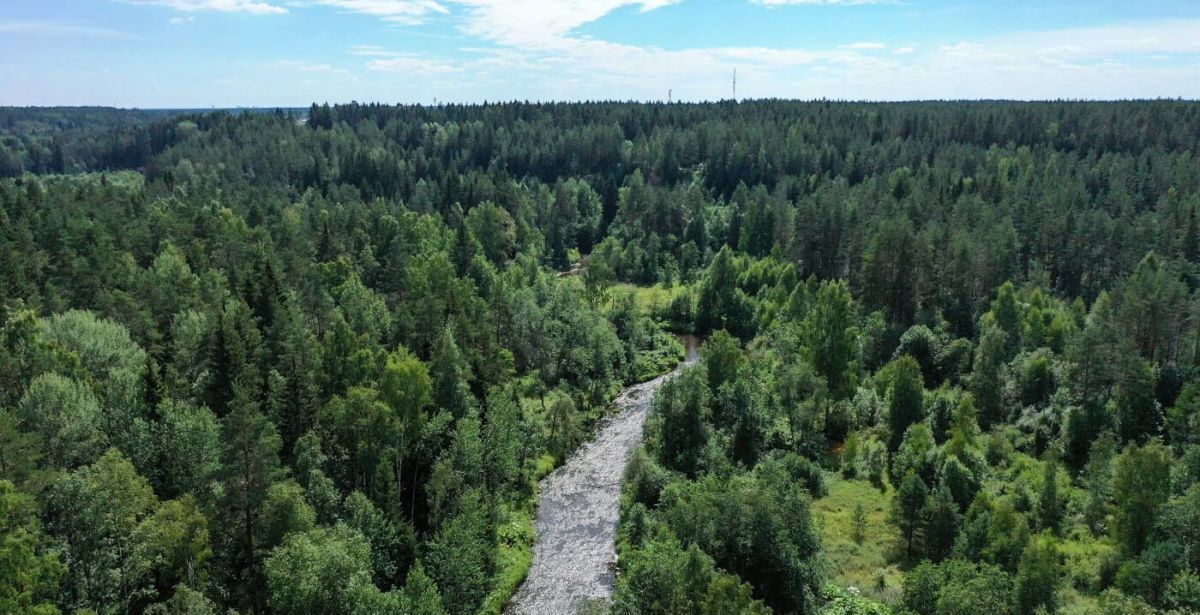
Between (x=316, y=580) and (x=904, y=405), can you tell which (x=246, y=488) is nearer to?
(x=316, y=580)

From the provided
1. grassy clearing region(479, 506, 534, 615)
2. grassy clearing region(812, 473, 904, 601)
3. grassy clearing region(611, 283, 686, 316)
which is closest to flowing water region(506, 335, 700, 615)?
grassy clearing region(479, 506, 534, 615)

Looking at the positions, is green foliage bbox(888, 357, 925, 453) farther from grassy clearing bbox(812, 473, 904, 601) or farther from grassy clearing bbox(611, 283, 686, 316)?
grassy clearing bbox(611, 283, 686, 316)

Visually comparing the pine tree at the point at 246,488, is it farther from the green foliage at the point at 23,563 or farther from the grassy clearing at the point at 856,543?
the grassy clearing at the point at 856,543

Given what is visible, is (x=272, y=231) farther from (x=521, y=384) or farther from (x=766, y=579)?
(x=766, y=579)

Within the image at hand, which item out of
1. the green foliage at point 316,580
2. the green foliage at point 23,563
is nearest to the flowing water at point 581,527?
the green foliage at point 316,580

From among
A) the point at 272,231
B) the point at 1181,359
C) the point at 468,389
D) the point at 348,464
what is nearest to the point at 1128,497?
the point at 1181,359

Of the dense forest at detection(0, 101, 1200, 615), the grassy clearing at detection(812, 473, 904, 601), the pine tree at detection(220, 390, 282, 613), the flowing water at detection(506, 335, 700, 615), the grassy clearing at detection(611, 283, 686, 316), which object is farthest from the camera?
the grassy clearing at detection(611, 283, 686, 316)
